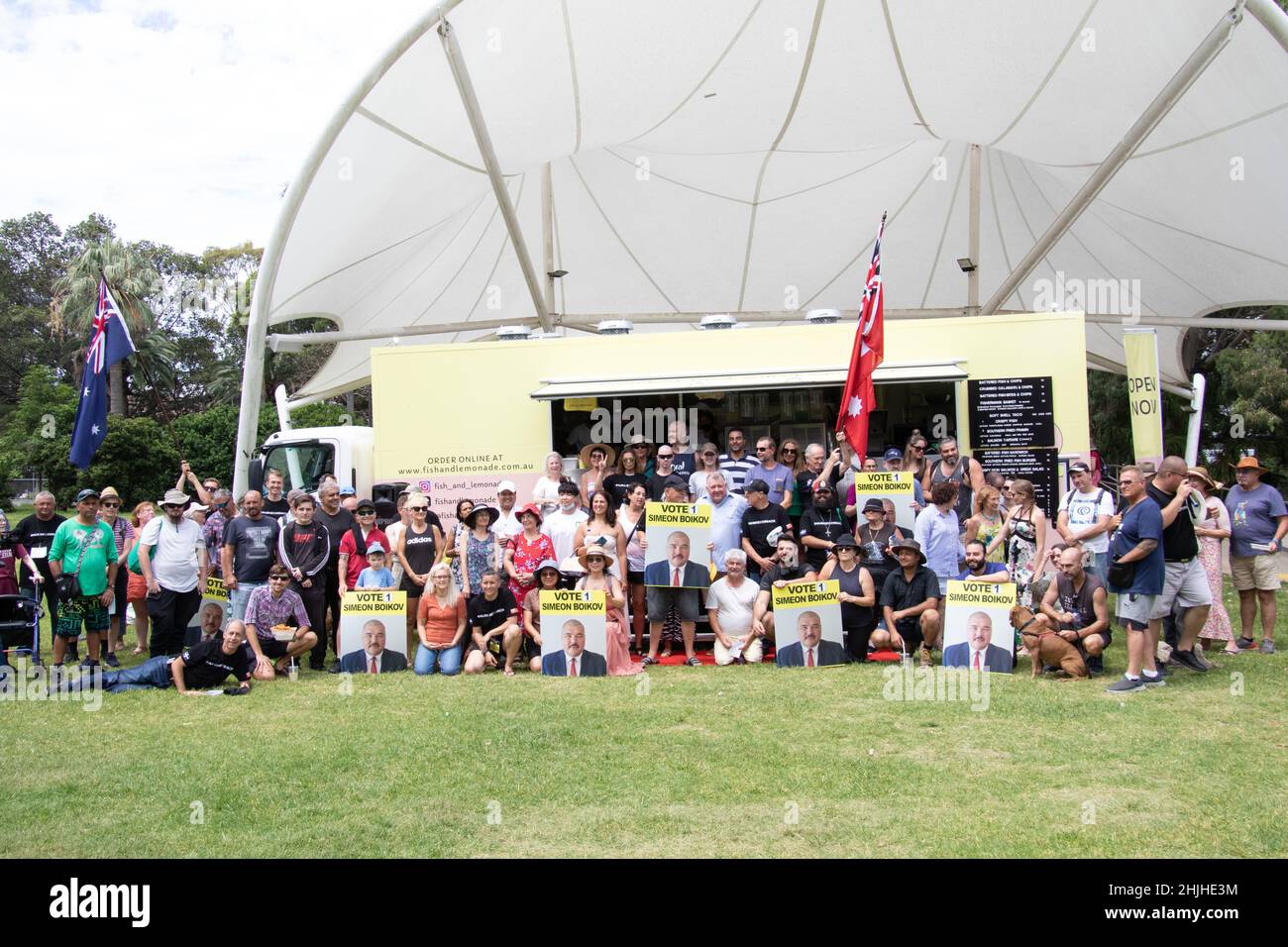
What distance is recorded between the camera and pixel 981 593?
27.8 feet

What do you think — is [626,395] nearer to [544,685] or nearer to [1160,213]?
[544,685]

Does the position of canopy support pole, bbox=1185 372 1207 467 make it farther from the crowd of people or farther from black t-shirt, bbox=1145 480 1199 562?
black t-shirt, bbox=1145 480 1199 562

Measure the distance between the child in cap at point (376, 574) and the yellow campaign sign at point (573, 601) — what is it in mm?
1702

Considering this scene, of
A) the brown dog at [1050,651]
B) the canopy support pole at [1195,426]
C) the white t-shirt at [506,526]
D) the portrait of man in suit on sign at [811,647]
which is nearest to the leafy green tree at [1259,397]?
the canopy support pole at [1195,426]

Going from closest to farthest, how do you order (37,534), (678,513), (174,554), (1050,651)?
(1050,651) < (678,513) < (37,534) < (174,554)

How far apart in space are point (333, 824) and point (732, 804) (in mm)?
1914

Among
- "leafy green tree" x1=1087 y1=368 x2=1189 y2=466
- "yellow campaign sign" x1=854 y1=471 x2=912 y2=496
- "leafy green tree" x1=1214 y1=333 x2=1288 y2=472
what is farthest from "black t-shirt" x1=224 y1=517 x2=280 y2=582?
"leafy green tree" x1=1087 y1=368 x2=1189 y2=466

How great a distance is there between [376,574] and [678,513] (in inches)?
111

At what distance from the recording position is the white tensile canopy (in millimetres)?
13523

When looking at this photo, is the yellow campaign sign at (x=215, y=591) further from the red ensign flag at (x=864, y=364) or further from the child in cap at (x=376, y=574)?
the red ensign flag at (x=864, y=364)

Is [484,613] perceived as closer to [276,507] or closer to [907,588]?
[276,507]

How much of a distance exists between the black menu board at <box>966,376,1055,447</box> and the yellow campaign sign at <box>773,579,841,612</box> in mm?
2889

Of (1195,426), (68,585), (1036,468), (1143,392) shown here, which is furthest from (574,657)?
(1195,426)

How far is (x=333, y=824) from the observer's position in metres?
5.04
